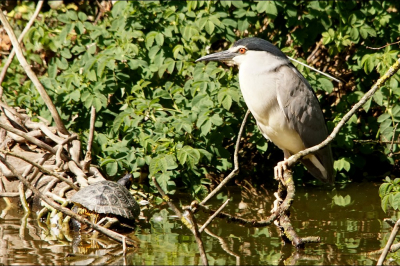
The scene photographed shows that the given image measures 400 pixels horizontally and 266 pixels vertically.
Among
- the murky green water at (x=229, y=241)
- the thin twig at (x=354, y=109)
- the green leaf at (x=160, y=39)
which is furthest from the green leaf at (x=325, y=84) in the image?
the thin twig at (x=354, y=109)

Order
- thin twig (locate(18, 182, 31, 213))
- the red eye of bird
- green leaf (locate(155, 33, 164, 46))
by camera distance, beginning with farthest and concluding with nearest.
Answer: green leaf (locate(155, 33, 164, 46)) → thin twig (locate(18, 182, 31, 213)) → the red eye of bird

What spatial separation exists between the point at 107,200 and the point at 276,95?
5.86 feet

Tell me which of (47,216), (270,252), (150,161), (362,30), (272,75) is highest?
(362,30)

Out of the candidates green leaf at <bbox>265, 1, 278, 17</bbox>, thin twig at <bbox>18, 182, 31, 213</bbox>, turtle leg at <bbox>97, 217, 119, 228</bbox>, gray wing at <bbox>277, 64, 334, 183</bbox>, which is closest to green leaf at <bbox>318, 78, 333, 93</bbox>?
gray wing at <bbox>277, 64, 334, 183</bbox>

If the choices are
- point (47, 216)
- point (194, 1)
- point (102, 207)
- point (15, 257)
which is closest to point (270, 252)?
point (102, 207)

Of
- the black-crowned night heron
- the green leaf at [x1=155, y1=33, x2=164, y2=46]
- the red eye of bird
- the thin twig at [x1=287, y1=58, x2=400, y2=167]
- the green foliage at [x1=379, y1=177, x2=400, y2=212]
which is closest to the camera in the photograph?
the thin twig at [x1=287, y1=58, x2=400, y2=167]

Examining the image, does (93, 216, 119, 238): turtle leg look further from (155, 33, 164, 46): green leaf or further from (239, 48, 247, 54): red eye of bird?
(155, 33, 164, 46): green leaf

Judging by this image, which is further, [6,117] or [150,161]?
[6,117]

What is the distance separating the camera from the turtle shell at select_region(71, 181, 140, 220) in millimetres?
4801

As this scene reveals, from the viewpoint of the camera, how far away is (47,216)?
514 cm

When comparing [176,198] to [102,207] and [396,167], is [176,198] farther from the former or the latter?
[396,167]

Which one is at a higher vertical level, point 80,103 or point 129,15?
point 129,15

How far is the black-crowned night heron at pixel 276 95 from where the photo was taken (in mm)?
5012

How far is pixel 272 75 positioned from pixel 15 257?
2683mm
